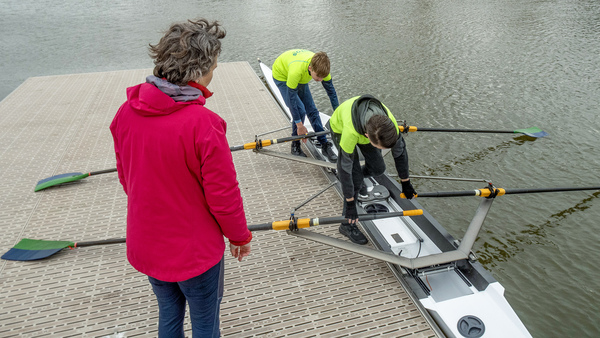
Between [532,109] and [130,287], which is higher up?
[532,109]

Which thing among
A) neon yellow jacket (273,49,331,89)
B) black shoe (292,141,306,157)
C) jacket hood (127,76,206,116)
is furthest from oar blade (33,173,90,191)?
jacket hood (127,76,206,116)

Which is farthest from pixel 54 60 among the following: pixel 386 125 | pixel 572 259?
pixel 572 259

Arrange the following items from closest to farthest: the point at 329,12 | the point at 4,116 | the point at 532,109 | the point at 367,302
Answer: the point at 367,302, the point at 4,116, the point at 532,109, the point at 329,12

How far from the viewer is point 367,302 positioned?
3045 millimetres

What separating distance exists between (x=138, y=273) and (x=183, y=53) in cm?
257

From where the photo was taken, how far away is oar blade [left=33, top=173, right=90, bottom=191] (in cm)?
457

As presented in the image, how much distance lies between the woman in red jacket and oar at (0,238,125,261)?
2054mm

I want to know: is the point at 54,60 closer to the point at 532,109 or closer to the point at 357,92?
the point at 357,92

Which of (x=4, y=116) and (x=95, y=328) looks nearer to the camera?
(x=95, y=328)

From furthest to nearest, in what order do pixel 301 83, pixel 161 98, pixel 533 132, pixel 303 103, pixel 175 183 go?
pixel 533 132 → pixel 303 103 → pixel 301 83 → pixel 175 183 → pixel 161 98

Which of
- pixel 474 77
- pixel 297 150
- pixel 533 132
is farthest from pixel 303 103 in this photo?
pixel 474 77

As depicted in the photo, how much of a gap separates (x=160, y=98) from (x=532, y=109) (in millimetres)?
7791

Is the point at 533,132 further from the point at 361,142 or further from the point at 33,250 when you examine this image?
the point at 33,250

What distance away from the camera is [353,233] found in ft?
12.2
